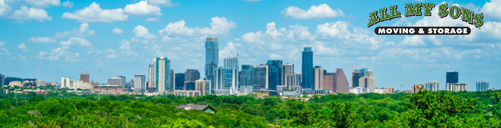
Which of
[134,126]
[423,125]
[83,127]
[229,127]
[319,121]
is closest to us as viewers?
[423,125]

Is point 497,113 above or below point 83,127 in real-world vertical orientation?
above

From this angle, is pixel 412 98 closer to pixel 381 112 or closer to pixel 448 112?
pixel 448 112

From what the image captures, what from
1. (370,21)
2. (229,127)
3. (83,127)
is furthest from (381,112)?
(83,127)

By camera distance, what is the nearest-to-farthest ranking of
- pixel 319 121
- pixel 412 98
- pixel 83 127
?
pixel 412 98 → pixel 319 121 → pixel 83 127

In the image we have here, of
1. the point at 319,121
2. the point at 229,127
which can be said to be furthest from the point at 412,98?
the point at 229,127

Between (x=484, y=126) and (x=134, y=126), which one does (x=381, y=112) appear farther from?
(x=484, y=126)

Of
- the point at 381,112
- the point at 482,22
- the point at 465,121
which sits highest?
the point at 482,22

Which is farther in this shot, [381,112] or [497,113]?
[381,112]
